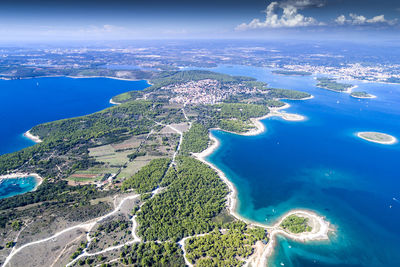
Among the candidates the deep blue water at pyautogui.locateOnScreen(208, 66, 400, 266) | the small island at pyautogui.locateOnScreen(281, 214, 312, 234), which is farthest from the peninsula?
the deep blue water at pyautogui.locateOnScreen(208, 66, 400, 266)

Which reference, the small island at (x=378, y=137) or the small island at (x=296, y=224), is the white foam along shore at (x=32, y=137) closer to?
the small island at (x=296, y=224)

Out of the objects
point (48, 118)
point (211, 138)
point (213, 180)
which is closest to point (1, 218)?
point (213, 180)

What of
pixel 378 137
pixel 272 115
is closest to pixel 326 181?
pixel 378 137

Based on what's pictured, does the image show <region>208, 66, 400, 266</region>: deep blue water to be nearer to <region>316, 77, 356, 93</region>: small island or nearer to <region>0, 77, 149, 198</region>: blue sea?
<region>316, 77, 356, 93</region>: small island

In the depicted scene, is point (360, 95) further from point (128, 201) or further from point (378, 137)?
point (128, 201)

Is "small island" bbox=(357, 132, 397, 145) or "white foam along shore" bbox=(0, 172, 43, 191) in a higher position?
"white foam along shore" bbox=(0, 172, 43, 191)

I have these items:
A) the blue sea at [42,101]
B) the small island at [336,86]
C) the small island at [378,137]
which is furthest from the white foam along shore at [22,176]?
the small island at [336,86]

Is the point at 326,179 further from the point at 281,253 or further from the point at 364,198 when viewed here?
the point at 281,253
